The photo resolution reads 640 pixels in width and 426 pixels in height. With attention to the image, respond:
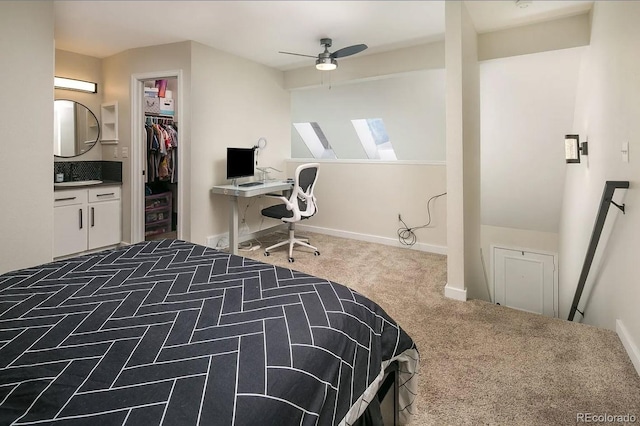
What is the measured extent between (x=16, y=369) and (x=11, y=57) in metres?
2.63

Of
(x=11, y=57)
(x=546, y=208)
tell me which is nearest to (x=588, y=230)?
(x=546, y=208)

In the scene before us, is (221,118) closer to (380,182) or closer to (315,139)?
(380,182)

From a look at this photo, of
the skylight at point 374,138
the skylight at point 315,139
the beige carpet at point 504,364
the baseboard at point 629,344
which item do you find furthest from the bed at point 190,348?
the skylight at point 315,139

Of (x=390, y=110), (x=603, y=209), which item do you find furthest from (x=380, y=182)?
(x=603, y=209)

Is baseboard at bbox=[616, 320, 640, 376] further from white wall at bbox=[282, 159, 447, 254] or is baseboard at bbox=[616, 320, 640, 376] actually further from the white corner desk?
the white corner desk

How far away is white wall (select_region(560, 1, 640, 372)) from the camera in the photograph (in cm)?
196

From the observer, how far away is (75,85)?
4191 millimetres

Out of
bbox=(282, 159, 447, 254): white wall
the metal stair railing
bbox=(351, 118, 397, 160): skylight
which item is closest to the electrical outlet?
the metal stair railing

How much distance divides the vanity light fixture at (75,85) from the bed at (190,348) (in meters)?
3.54

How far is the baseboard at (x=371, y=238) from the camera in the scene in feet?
13.8

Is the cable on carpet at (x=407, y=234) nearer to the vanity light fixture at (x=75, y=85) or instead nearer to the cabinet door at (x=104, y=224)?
the cabinet door at (x=104, y=224)

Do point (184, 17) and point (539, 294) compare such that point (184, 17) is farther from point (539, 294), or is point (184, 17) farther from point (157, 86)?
point (539, 294)

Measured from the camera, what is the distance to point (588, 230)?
2844 mm

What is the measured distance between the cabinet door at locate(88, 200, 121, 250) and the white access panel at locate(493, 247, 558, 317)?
511cm
